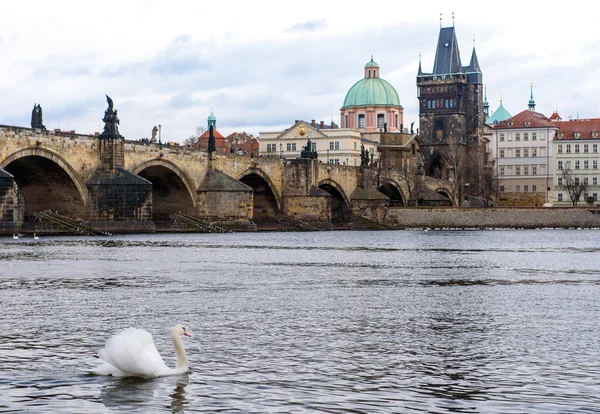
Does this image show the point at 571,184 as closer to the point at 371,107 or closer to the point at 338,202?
the point at 371,107

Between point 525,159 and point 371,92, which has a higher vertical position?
point 371,92

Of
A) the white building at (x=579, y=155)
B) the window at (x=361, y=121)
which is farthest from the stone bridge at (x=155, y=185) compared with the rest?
the window at (x=361, y=121)

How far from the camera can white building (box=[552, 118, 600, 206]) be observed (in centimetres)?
12850

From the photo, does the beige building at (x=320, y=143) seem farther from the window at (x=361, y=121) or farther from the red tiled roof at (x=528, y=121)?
the window at (x=361, y=121)

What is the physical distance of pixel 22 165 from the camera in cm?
5759

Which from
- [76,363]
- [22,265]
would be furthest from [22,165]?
[76,363]

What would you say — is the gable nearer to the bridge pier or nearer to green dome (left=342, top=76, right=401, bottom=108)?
green dome (left=342, top=76, right=401, bottom=108)

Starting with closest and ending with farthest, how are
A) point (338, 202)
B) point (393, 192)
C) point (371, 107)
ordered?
point (338, 202) < point (393, 192) < point (371, 107)

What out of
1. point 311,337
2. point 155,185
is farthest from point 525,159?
point 311,337

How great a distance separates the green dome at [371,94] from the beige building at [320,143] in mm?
23003

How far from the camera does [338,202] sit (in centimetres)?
9544

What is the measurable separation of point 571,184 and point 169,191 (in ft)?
225

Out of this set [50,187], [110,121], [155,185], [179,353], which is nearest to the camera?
[179,353]

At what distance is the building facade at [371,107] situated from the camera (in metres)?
150
